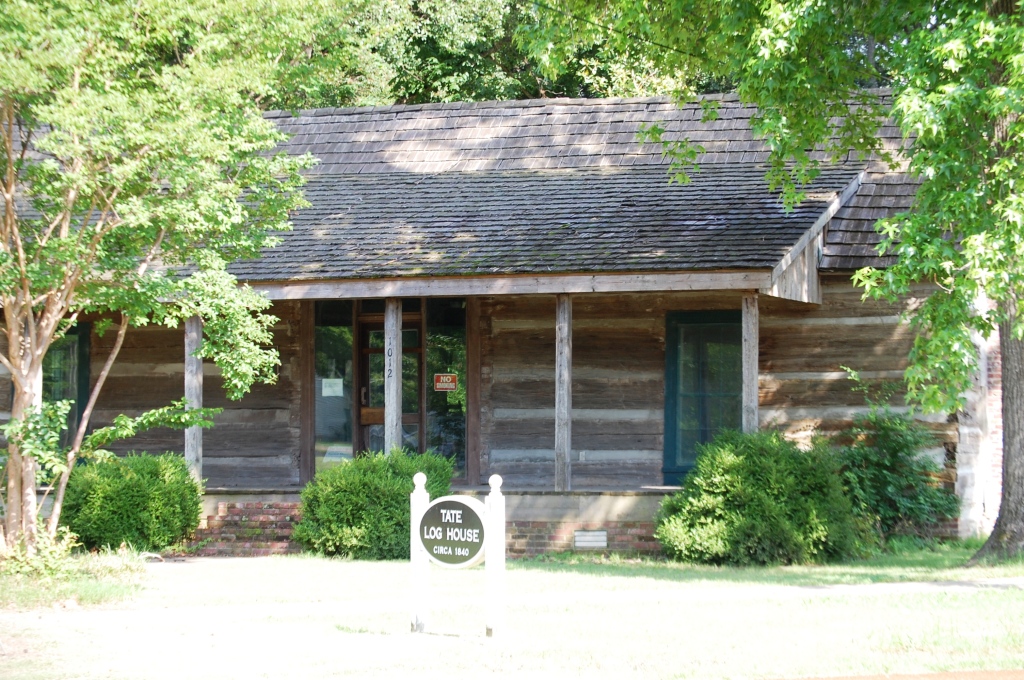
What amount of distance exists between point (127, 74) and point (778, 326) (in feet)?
27.3

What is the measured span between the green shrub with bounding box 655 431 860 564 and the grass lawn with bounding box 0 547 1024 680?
511mm

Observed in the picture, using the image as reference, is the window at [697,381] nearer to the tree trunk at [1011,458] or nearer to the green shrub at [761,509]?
the green shrub at [761,509]

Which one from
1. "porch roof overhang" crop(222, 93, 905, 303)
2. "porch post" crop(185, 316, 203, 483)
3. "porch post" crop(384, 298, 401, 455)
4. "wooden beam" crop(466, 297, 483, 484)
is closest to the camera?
"porch roof overhang" crop(222, 93, 905, 303)

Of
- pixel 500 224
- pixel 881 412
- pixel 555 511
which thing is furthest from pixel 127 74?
pixel 881 412

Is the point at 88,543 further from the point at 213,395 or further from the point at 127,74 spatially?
the point at 127,74

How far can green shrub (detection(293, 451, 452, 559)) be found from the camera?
11766 millimetres

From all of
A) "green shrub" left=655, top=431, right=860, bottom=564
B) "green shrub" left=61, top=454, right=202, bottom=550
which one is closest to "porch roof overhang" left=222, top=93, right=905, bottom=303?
"green shrub" left=655, top=431, right=860, bottom=564

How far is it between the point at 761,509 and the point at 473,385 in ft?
15.8

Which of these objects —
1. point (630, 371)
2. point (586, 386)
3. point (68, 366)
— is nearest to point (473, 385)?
point (586, 386)

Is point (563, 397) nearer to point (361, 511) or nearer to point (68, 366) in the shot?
point (361, 511)

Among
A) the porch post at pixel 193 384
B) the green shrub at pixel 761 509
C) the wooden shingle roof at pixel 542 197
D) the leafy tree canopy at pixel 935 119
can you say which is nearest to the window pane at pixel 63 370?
the porch post at pixel 193 384

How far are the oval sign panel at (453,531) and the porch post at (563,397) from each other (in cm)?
515

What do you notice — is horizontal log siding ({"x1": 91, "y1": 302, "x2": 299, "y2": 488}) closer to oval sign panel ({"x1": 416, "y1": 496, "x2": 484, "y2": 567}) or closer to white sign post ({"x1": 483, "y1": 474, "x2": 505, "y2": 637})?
oval sign panel ({"x1": 416, "y1": 496, "x2": 484, "y2": 567})

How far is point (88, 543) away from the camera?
12234mm
